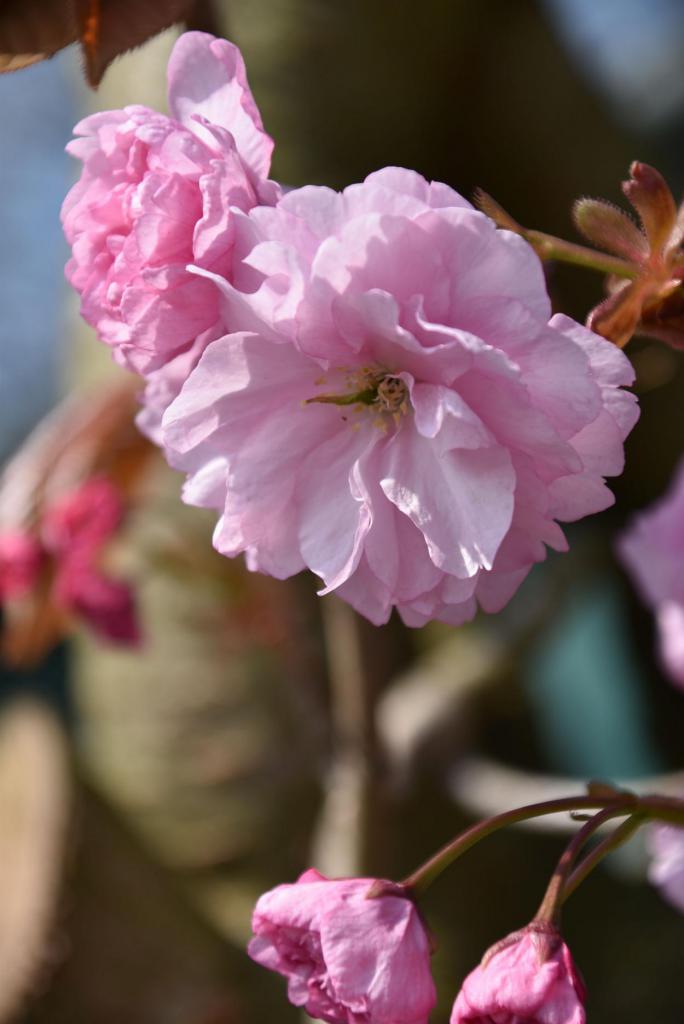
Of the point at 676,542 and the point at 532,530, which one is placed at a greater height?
the point at 532,530

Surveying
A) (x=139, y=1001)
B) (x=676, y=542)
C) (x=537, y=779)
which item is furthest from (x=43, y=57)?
(x=139, y=1001)

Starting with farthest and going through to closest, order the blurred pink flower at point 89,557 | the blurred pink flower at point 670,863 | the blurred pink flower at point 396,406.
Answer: the blurred pink flower at point 89,557 < the blurred pink flower at point 670,863 < the blurred pink flower at point 396,406

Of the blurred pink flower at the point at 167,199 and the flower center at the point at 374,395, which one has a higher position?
the blurred pink flower at the point at 167,199

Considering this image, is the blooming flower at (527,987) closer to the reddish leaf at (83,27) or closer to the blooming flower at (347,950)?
the blooming flower at (347,950)

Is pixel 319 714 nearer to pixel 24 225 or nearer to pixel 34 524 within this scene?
pixel 34 524

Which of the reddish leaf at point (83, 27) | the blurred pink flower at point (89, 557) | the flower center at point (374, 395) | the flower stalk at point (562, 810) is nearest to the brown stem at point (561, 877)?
the flower stalk at point (562, 810)

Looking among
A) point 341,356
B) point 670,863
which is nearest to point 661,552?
point 670,863

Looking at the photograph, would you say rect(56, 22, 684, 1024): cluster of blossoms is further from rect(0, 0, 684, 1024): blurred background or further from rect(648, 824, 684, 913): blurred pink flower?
rect(0, 0, 684, 1024): blurred background
